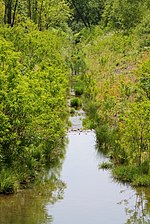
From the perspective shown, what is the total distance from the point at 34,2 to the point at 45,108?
34.0 meters

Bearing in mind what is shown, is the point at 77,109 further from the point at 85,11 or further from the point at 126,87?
the point at 85,11

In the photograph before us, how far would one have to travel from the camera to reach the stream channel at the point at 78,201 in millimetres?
13500

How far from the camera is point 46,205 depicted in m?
14.4

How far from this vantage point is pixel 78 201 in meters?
14.7

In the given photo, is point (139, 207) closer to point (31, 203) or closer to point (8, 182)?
point (31, 203)

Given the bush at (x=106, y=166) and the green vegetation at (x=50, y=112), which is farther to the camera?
the bush at (x=106, y=166)

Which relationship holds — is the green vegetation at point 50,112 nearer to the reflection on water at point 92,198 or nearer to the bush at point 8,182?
the bush at point 8,182

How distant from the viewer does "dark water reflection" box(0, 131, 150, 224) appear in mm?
13477

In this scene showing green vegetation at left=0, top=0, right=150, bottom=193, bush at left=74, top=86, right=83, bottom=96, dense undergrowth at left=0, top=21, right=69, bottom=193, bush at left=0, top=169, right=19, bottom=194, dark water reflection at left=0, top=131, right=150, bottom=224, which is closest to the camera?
dark water reflection at left=0, top=131, right=150, bottom=224

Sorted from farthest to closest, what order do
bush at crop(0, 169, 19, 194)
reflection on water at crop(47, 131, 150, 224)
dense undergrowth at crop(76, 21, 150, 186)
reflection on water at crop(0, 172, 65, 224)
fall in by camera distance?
dense undergrowth at crop(76, 21, 150, 186) < bush at crop(0, 169, 19, 194) < reflection on water at crop(47, 131, 150, 224) < reflection on water at crop(0, 172, 65, 224)

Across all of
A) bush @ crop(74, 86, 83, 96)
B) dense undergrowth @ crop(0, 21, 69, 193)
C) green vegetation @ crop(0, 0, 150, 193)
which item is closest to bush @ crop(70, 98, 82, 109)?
green vegetation @ crop(0, 0, 150, 193)

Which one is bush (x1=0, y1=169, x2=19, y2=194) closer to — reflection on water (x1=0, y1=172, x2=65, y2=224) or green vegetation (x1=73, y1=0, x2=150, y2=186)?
reflection on water (x1=0, y1=172, x2=65, y2=224)

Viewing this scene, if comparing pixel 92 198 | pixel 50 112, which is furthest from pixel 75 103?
pixel 92 198

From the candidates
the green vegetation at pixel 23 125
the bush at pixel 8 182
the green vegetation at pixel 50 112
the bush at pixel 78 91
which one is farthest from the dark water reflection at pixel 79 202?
the bush at pixel 78 91
